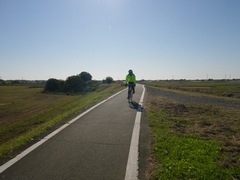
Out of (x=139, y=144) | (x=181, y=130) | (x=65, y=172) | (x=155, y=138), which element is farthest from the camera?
(x=181, y=130)

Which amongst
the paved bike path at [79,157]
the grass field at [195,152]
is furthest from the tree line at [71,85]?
the grass field at [195,152]

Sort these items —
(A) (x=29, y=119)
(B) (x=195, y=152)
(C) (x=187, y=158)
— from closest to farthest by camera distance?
(C) (x=187, y=158) → (B) (x=195, y=152) → (A) (x=29, y=119)

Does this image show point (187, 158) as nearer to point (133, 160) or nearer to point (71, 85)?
point (133, 160)

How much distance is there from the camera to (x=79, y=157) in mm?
3822

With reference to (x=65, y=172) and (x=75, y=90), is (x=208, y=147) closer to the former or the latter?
(x=65, y=172)

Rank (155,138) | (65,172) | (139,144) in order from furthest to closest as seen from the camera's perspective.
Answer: (155,138), (139,144), (65,172)

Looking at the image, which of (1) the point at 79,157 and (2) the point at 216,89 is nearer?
(1) the point at 79,157

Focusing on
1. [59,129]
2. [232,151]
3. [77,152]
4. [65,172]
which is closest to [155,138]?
[232,151]

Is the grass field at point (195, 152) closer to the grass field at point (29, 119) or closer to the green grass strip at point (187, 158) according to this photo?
the green grass strip at point (187, 158)

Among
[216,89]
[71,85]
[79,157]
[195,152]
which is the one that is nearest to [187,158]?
[195,152]

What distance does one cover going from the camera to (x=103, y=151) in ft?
13.5

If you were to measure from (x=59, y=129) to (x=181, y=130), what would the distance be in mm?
4098

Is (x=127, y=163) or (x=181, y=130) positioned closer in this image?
(x=127, y=163)

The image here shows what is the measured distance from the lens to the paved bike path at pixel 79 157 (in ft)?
10.4
